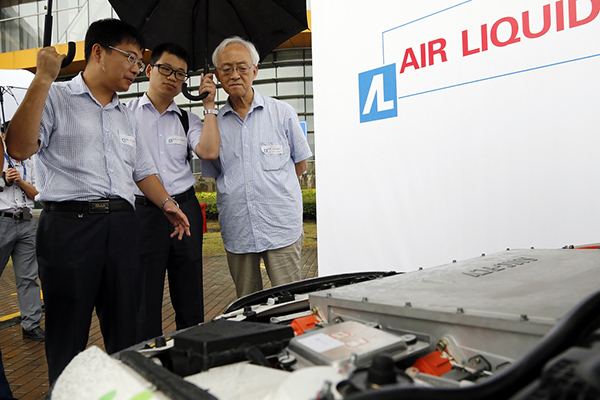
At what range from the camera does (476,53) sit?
10.1 ft

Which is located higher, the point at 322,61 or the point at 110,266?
the point at 322,61

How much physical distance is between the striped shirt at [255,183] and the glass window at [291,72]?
37.4ft

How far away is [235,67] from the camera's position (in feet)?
8.55

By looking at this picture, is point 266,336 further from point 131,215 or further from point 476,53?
point 476,53

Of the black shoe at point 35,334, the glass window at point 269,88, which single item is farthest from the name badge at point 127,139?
the glass window at point 269,88

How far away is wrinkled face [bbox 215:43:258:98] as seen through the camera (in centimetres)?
261

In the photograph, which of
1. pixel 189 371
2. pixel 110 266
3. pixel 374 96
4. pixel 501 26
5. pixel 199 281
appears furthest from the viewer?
pixel 374 96

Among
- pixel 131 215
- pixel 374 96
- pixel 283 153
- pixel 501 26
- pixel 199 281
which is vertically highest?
pixel 501 26

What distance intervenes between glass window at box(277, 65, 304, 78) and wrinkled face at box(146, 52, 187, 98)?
1149cm

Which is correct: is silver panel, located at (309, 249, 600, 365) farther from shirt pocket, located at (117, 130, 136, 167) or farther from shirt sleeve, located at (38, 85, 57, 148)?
shirt sleeve, located at (38, 85, 57, 148)

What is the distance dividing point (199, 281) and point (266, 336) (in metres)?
1.65

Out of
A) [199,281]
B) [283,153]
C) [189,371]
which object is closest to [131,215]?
[199,281]

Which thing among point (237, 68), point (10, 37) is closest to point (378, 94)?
point (237, 68)

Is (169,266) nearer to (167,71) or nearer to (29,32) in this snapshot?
(167,71)
